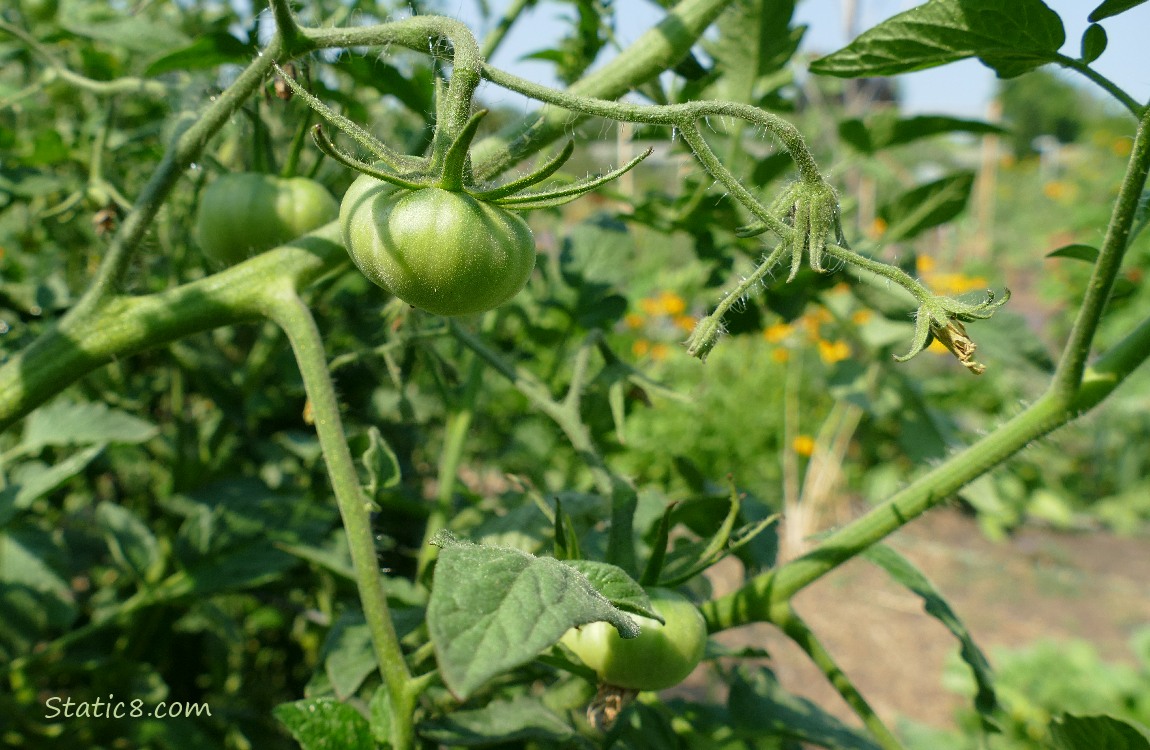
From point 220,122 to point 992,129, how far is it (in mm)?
907

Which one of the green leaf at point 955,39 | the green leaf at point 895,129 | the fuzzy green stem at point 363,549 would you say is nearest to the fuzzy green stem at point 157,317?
the fuzzy green stem at point 363,549

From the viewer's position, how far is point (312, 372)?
68cm

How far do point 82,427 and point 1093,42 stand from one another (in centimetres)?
109

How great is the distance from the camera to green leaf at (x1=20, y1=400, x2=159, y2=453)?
1.02 m

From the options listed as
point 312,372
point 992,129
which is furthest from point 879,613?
point 312,372

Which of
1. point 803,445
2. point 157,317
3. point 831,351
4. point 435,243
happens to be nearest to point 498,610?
point 435,243

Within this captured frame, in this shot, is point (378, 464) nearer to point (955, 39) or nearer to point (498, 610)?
point (498, 610)

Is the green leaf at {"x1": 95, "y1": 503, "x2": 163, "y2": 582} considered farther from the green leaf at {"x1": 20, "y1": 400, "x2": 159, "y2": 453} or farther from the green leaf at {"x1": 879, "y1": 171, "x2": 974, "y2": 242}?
the green leaf at {"x1": 879, "y1": 171, "x2": 974, "y2": 242}

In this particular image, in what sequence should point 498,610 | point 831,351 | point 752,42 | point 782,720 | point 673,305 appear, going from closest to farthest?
1. point 498,610
2. point 782,720
3. point 752,42
4. point 831,351
5. point 673,305

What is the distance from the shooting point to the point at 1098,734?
74 centimetres

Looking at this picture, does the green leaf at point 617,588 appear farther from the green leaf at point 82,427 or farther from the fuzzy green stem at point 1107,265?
the green leaf at point 82,427

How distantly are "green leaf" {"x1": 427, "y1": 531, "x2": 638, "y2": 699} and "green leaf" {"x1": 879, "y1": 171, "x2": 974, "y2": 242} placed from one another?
35.2 inches

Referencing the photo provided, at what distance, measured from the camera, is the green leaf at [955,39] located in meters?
0.64

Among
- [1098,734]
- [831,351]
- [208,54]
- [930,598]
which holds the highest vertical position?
[208,54]
